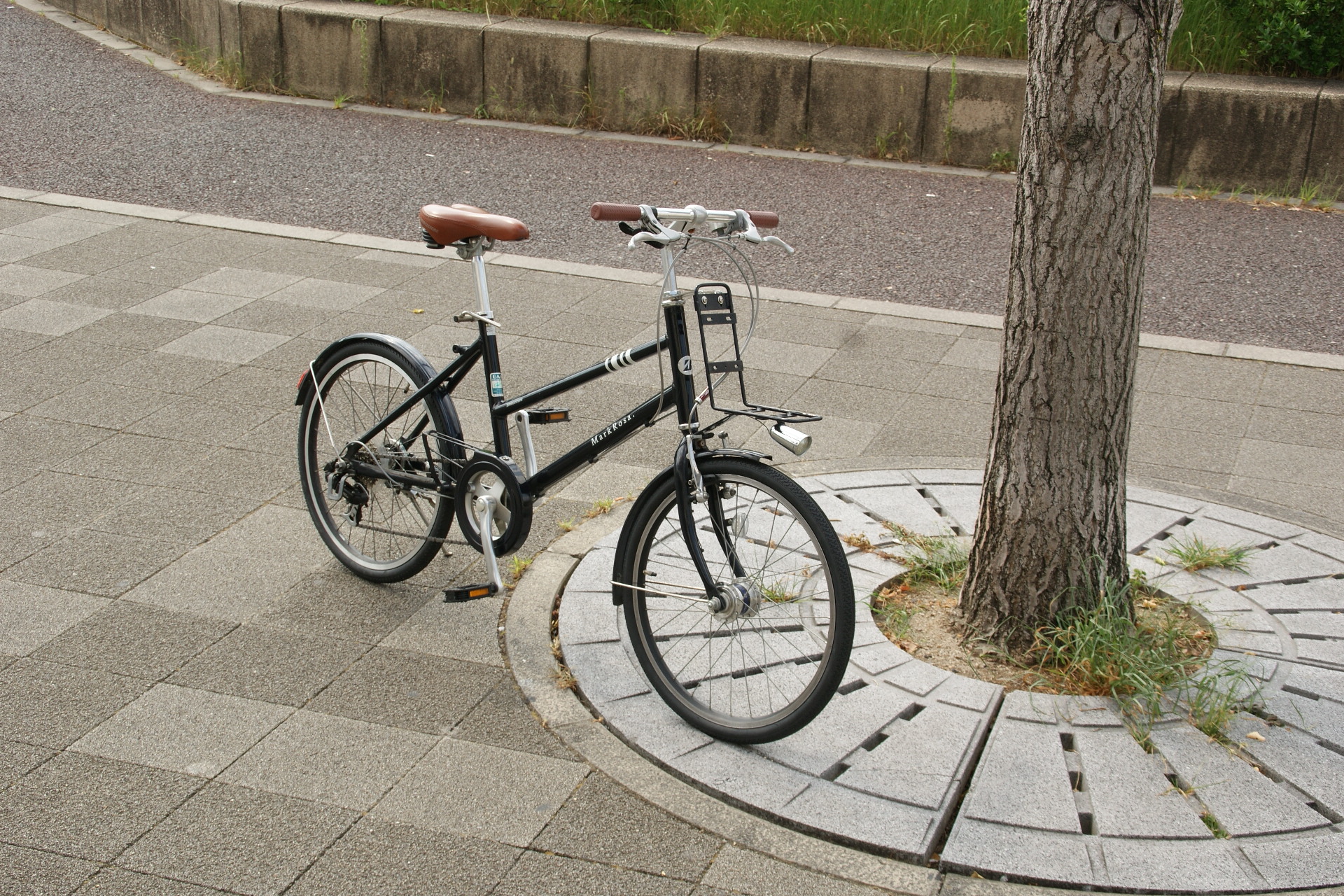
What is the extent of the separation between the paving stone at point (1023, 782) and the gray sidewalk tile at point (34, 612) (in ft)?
8.46

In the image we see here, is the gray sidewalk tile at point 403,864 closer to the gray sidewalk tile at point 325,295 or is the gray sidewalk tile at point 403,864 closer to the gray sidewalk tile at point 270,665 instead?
the gray sidewalk tile at point 270,665

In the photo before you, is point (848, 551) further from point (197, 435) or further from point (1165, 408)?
point (197, 435)

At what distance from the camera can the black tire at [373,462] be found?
13.2 ft

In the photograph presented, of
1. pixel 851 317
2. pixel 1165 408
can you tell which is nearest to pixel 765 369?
pixel 851 317

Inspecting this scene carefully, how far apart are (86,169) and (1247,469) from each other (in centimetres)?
765

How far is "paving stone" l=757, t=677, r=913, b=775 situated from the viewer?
10.7 ft

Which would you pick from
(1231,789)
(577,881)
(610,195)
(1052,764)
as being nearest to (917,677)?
(1052,764)

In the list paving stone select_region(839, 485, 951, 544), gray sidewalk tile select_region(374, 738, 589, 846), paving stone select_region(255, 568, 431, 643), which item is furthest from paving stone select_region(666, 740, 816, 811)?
paving stone select_region(839, 485, 951, 544)

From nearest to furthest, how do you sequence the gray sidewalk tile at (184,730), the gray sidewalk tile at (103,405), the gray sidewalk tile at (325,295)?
the gray sidewalk tile at (184,730), the gray sidewalk tile at (103,405), the gray sidewalk tile at (325,295)

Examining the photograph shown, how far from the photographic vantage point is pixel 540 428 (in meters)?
5.40

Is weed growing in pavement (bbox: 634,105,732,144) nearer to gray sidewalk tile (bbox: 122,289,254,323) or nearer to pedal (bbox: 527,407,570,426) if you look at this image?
gray sidewalk tile (bbox: 122,289,254,323)

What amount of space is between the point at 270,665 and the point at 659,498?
1241mm

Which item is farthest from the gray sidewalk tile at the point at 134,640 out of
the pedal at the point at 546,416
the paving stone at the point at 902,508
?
the paving stone at the point at 902,508

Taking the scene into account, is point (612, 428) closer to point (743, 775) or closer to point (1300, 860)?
point (743, 775)
